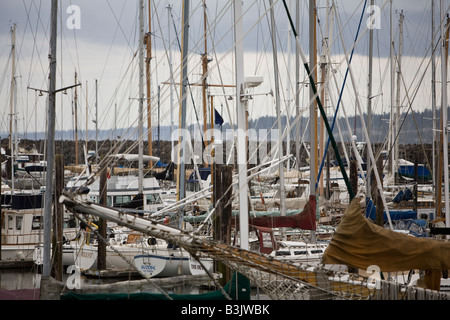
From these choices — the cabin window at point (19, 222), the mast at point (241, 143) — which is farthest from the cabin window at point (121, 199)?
the mast at point (241, 143)

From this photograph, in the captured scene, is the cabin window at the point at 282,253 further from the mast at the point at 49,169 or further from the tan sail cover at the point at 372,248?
the mast at the point at 49,169

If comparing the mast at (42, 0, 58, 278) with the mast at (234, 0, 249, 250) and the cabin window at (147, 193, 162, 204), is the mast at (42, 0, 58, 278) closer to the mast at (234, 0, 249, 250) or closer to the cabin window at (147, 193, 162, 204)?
the mast at (234, 0, 249, 250)

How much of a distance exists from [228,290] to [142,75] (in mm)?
15013

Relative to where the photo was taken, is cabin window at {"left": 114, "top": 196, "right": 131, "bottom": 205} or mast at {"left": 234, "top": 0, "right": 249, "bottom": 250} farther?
cabin window at {"left": 114, "top": 196, "right": 131, "bottom": 205}

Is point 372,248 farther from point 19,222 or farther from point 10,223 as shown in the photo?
point 10,223

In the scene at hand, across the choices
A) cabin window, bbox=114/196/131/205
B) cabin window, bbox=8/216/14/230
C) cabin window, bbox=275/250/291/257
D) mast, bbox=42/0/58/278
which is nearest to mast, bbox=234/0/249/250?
mast, bbox=42/0/58/278

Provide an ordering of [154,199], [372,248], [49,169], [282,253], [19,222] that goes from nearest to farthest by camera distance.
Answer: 1. [372,248]
2. [49,169]
3. [282,253]
4. [19,222]
5. [154,199]

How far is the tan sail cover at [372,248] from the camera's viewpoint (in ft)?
38.2

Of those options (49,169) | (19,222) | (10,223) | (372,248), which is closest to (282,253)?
(372,248)

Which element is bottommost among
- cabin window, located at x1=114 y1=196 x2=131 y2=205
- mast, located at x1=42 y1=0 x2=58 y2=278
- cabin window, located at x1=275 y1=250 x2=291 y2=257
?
cabin window, located at x1=275 y1=250 x2=291 y2=257

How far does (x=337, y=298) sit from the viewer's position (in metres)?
11.4

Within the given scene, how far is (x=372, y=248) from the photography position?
38.4ft

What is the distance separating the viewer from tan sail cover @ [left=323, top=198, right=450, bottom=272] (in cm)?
1163
